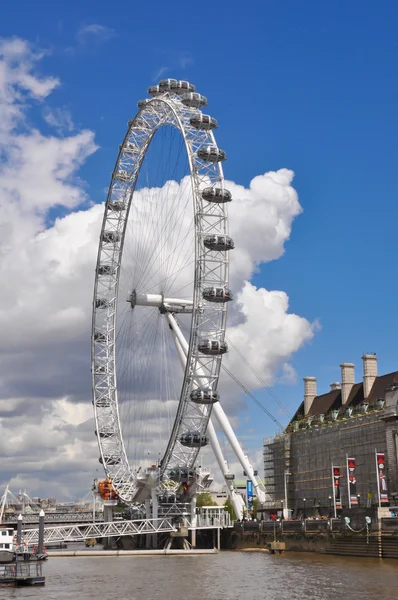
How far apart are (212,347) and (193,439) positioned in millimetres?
8079

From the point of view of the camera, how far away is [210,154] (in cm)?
7388

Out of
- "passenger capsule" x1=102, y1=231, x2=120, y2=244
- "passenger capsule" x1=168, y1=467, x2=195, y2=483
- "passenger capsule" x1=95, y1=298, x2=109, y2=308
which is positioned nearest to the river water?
"passenger capsule" x1=168, y1=467, x2=195, y2=483

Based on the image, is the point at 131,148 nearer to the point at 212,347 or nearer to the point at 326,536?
the point at 212,347

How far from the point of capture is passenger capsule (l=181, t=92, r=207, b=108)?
76188 mm

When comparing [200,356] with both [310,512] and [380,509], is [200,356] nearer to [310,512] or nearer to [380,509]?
[380,509]

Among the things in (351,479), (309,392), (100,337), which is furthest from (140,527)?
(309,392)

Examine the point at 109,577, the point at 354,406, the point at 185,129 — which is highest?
the point at 185,129

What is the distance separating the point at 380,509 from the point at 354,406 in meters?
37.6

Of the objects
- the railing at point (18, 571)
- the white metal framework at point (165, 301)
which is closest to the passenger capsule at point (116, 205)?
the white metal framework at point (165, 301)

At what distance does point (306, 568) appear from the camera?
53.5 metres

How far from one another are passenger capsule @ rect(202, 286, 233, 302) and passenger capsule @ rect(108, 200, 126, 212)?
23.6 m

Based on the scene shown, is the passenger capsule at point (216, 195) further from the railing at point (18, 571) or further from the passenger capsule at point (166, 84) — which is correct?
the railing at point (18, 571)

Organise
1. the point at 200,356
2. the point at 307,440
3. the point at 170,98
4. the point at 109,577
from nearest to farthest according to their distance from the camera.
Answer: the point at 109,577 → the point at 200,356 → the point at 170,98 → the point at 307,440

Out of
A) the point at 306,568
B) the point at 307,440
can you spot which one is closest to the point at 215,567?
the point at 306,568
